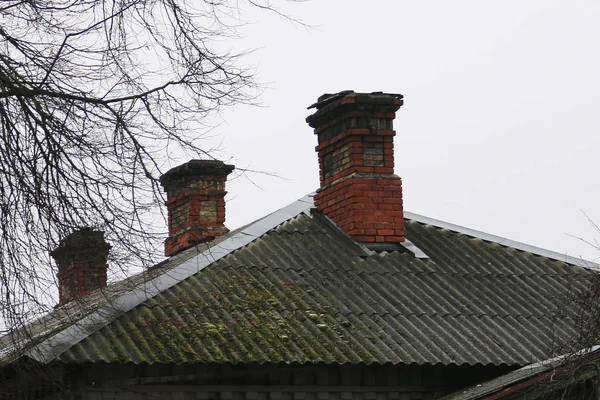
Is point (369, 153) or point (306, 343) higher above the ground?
point (369, 153)

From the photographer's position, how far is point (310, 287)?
12.0 meters

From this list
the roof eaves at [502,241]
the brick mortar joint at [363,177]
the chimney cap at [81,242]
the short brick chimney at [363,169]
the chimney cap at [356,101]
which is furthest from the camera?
the roof eaves at [502,241]

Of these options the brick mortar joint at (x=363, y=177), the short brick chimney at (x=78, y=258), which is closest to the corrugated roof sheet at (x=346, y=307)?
the brick mortar joint at (x=363, y=177)

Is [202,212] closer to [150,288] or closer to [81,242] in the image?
[150,288]

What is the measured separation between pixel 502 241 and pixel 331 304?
3.44 meters

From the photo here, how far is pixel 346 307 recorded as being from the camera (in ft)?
38.6

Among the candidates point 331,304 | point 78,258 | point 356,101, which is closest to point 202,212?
point 356,101

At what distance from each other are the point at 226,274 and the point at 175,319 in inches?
46.7

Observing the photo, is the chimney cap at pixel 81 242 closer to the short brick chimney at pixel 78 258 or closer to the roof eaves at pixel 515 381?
the short brick chimney at pixel 78 258

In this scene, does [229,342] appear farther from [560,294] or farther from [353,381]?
[560,294]

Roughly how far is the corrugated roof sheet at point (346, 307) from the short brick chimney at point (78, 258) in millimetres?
898

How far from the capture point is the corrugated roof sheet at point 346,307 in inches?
412

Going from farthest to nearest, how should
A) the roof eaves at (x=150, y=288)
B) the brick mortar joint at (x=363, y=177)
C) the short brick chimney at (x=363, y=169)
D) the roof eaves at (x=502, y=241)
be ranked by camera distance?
the roof eaves at (x=502, y=241), the brick mortar joint at (x=363, y=177), the short brick chimney at (x=363, y=169), the roof eaves at (x=150, y=288)

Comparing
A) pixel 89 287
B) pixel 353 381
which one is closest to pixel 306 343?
pixel 353 381
